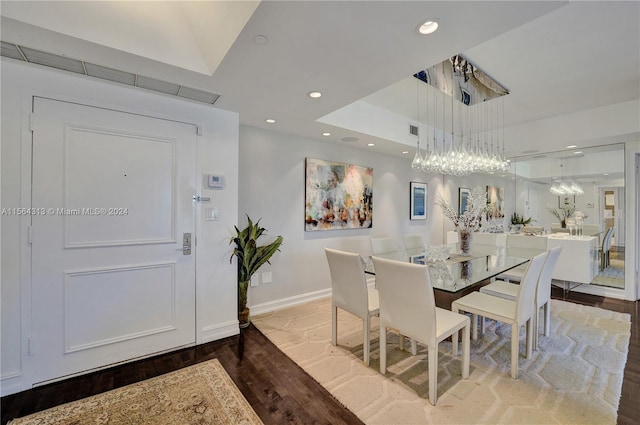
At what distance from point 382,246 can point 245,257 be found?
171 cm

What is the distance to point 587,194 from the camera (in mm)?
4309

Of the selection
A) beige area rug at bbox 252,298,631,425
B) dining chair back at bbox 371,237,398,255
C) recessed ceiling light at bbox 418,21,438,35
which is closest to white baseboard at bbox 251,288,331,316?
beige area rug at bbox 252,298,631,425

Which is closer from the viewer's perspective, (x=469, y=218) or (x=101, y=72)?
(x=101, y=72)

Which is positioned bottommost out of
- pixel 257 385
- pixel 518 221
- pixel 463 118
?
pixel 257 385

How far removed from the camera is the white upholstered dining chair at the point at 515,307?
6.83 feet

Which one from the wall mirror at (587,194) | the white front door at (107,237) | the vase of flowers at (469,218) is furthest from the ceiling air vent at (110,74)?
the wall mirror at (587,194)

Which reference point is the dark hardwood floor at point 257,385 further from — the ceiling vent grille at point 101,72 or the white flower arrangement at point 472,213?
the ceiling vent grille at point 101,72

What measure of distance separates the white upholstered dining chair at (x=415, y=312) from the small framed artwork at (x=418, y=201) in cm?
342

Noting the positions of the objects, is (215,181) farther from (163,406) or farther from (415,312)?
(415,312)

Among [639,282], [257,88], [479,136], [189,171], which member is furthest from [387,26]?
[639,282]

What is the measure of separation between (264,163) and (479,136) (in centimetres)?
391

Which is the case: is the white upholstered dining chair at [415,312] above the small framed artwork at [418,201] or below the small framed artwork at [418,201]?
below

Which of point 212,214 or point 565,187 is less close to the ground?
point 565,187

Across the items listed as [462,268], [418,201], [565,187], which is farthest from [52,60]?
[565,187]
